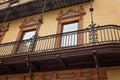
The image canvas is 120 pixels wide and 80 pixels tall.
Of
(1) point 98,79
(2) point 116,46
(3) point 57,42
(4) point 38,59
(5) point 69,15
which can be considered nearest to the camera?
(2) point 116,46

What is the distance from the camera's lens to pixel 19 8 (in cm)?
1190

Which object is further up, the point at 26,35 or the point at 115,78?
the point at 26,35

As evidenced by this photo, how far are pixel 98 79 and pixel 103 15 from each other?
3.93 meters

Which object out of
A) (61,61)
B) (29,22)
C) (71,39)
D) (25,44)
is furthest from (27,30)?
(61,61)

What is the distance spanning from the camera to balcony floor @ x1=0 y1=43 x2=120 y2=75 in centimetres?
664

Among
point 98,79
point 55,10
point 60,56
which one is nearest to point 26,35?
point 55,10

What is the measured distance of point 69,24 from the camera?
10.2 m

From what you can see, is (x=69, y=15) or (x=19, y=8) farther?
(x=19, y=8)

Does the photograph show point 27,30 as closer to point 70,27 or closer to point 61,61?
point 70,27

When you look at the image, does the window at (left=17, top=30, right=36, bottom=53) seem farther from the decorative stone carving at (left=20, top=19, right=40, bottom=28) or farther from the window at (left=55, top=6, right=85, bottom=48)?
the window at (left=55, top=6, right=85, bottom=48)

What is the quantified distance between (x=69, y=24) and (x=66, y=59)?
337 centimetres

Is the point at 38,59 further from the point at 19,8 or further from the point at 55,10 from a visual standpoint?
the point at 19,8

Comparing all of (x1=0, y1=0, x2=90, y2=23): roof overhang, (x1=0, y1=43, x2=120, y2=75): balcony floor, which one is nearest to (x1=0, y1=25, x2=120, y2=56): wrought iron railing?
(x1=0, y1=43, x2=120, y2=75): balcony floor

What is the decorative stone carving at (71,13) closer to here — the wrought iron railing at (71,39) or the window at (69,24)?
the window at (69,24)
